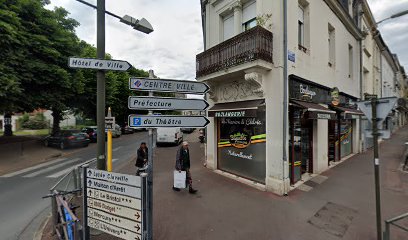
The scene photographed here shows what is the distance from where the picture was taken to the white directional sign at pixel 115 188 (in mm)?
3168

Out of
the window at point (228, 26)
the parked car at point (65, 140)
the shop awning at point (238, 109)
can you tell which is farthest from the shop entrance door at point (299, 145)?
the parked car at point (65, 140)

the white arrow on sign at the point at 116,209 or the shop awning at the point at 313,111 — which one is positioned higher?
the shop awning at the point at 313,111

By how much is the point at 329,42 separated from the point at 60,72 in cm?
1489

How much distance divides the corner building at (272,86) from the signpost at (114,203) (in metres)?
4.55

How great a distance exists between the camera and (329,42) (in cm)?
1022

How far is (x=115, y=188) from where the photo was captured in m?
3.34

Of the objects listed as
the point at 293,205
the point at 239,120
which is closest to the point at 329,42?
the point at 239,120

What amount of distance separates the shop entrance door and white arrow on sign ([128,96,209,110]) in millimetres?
4751

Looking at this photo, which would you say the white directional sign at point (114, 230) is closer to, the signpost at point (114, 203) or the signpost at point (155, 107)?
the signpost at point (114, 203)

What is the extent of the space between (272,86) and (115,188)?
544 cm

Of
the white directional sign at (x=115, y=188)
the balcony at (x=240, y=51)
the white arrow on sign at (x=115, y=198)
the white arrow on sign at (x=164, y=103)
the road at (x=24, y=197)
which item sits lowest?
the road at (x=24, y=197)

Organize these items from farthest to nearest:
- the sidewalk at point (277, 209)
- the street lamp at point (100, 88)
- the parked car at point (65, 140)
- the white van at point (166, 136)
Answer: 1. the white van at point (166, 136)
2. the parked car at point (65, 140)
3. the sidewalk at point (277, 209)
4. the street lamp at point (100, 88)

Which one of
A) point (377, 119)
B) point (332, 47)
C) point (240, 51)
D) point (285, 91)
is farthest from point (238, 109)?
point (332, 47)

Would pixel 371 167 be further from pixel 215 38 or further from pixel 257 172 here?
pixel 215 38
